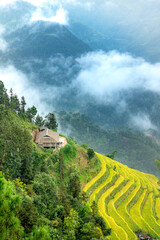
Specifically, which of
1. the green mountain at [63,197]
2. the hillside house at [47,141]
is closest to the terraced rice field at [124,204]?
the green mountain at [63,197]

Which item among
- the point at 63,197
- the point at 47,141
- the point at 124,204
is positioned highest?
the point at 47,141

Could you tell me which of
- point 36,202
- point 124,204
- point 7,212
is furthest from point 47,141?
point 7,212

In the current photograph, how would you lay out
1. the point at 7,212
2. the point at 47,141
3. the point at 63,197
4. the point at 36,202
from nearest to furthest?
the point at 7,212 → the point at 36,202 → the point at 63,197 → the point at 47,141

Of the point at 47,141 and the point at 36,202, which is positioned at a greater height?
the point at 47,141

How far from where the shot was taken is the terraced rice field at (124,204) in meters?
33.4

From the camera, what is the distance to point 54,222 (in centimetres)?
2077

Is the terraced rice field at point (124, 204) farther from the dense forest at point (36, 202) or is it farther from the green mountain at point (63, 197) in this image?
the dense forest at point (36, 202)

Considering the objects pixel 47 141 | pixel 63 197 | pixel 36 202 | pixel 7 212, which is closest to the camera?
pixel 7 212

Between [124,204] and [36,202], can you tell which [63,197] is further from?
[124,204]

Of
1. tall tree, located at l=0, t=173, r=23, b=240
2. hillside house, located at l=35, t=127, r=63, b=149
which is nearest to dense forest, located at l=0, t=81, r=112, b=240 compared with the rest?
tall tree, located at l=0, t=173, r=23, b=240

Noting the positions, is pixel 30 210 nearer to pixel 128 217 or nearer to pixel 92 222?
pixel 92 222

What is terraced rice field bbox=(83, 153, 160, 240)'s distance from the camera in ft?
110

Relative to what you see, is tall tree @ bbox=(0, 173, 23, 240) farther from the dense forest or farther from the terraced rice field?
the terraced rice field

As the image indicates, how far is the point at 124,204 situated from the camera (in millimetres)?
42188
